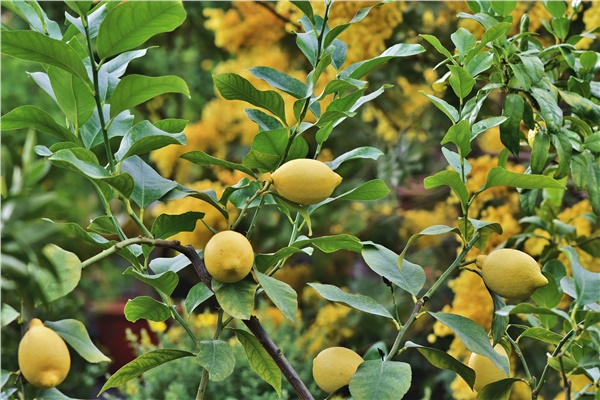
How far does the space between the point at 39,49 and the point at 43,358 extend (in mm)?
177

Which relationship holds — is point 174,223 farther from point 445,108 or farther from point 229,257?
point 445,108

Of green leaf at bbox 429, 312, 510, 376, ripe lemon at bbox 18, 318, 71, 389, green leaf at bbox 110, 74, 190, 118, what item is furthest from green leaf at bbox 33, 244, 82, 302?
green leaf at bbox 429, 312, 510, 376

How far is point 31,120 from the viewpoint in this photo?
500 millimetres

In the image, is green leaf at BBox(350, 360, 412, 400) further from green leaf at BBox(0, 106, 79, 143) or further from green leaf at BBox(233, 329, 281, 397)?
green leaf at BBox(0, 106, 79, 143)

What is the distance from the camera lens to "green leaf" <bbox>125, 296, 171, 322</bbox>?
0.53 meters

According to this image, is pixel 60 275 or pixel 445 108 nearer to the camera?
pixel 60 275

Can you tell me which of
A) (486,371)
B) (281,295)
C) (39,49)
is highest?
(39,49)

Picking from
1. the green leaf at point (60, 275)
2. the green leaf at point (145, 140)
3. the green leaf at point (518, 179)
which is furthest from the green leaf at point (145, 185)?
the green leaf at point (518, 179)

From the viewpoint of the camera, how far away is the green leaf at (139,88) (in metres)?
0.48

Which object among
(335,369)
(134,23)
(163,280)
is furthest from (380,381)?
(134,23)

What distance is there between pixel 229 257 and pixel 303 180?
2.5 inches

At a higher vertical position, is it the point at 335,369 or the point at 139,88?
the point at 139,88

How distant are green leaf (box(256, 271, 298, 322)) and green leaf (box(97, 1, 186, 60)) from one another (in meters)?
0.16

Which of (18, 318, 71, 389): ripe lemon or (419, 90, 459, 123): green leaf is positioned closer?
(18, 318, 71, 389): ripe lemon
